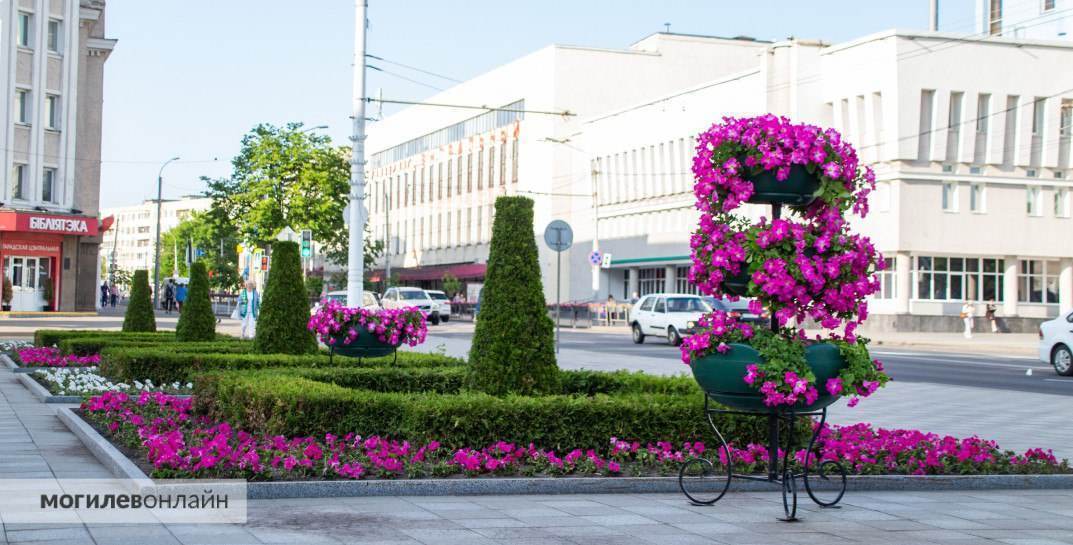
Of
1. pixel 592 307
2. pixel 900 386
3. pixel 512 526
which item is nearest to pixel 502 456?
pixel 512 526

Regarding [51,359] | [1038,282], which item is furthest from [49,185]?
[1038,282]

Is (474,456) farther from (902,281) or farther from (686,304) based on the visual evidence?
(902,281)

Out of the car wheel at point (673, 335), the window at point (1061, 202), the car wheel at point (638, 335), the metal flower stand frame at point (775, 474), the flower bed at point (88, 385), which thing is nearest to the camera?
the metal flower stand frame at point (775, 474)

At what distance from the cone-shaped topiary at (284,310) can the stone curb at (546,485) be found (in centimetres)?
672

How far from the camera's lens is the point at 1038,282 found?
185 feet

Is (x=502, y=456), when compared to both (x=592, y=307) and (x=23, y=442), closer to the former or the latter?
(x=23, y=442)

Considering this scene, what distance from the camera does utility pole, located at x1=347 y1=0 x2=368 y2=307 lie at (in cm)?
2367

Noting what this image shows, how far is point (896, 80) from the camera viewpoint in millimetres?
52250

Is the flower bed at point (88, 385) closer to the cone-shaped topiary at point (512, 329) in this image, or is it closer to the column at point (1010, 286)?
the cone-shaped topiary at point (512, 329)

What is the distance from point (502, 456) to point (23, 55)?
150ft

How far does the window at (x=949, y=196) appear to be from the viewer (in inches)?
2124

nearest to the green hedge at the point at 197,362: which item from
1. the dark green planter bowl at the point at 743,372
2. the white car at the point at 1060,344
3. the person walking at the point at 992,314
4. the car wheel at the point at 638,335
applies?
the dark green planter bowl at the point at 743,372

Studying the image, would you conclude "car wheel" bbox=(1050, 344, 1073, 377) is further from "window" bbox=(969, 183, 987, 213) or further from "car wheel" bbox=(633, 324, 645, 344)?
"window" bbox=(969, 183, 987, 213)

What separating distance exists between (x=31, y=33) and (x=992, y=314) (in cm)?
4009
